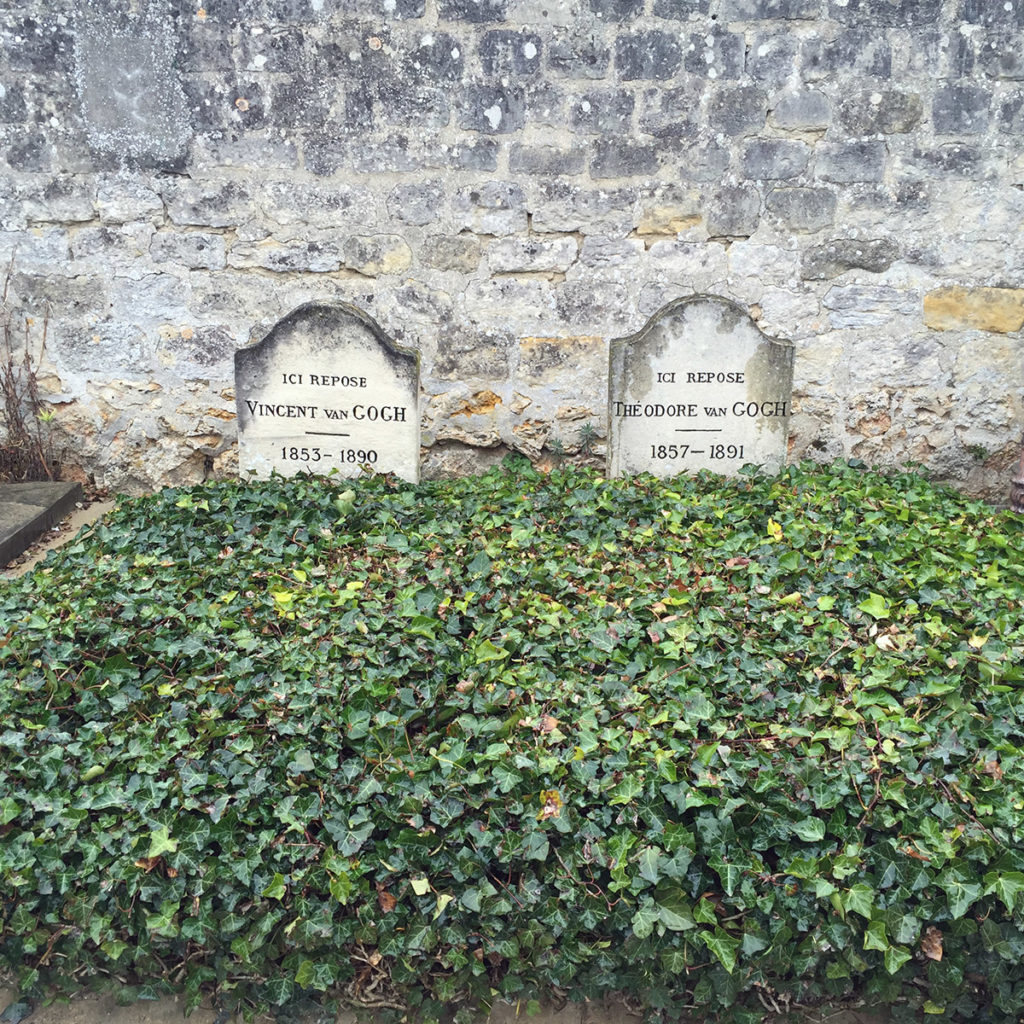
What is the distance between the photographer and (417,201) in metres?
4.54

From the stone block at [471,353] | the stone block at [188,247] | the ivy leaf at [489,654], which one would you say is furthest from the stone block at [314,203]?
the ivy leaf at [489,654]

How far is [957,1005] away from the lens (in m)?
2.16

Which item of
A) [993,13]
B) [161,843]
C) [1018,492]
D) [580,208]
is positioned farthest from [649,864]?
[993,13]

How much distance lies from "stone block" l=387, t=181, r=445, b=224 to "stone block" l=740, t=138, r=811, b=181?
1517mm

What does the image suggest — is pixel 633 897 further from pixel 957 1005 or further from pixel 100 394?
pixel 100 394

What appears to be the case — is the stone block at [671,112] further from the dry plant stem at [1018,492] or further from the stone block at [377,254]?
the dry plant stem at [1018,492]

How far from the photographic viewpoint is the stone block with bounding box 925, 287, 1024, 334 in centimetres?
466

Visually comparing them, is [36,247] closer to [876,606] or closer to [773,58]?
[773,58]

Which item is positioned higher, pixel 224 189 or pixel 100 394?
pixel 224 189

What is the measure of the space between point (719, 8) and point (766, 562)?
2788mm

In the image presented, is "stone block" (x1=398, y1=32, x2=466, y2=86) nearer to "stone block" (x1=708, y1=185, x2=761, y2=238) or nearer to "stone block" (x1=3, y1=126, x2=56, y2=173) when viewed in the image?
"stone block" (x1=708, y1=185, x2=761, y2=238)

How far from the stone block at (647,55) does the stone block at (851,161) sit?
2.79ft

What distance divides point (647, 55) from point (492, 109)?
0.79 metres

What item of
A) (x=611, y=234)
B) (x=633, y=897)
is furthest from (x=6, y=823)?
(x=611, y=234)
